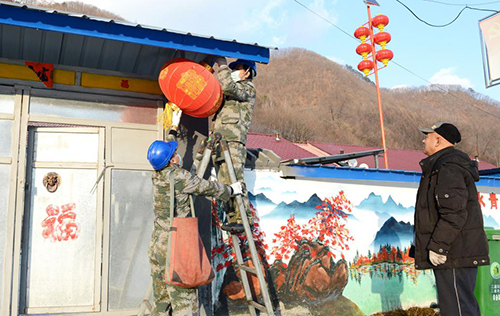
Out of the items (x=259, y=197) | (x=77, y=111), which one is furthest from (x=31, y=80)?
(x=259, y=197)

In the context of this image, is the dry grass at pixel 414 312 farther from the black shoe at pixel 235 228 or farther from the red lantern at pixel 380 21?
the red lantern at pixel 380 21

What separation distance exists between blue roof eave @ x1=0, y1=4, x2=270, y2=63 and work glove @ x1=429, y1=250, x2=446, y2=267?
264cm

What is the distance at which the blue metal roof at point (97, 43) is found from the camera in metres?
4.02

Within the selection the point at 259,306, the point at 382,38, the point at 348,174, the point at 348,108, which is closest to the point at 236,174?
the point at 259,306

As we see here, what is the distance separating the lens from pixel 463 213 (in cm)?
360

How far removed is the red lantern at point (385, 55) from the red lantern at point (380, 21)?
3.31ft

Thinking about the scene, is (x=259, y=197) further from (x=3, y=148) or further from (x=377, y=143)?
(x=377, y=143)

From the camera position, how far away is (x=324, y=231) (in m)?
6.14

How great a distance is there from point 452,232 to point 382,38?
658 inches

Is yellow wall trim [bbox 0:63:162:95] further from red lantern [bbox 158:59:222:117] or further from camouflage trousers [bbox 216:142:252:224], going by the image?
camouflage trousers [bbox 216:142:252:224]

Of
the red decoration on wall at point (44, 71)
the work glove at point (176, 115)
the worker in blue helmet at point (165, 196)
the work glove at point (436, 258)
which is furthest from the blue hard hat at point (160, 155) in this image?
the work glove at point (436, 258)

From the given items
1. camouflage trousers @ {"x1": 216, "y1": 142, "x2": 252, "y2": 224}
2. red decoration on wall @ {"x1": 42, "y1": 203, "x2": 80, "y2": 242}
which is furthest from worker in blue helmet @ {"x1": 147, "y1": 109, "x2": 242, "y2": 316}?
red decoration on wall @ {"x1": 42, "y1": 203, "x2": 80, "y2": 242}

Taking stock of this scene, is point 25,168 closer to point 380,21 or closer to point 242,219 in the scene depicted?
point 242,219

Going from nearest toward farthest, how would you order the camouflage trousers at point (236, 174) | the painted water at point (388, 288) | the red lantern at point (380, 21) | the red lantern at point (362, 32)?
1. the camouflage trousers at point (236, 174)
2. the painted water at point (388, 288)
3. the red lantern at point (380, 21)
4. the red lantern at point (362, 32)
